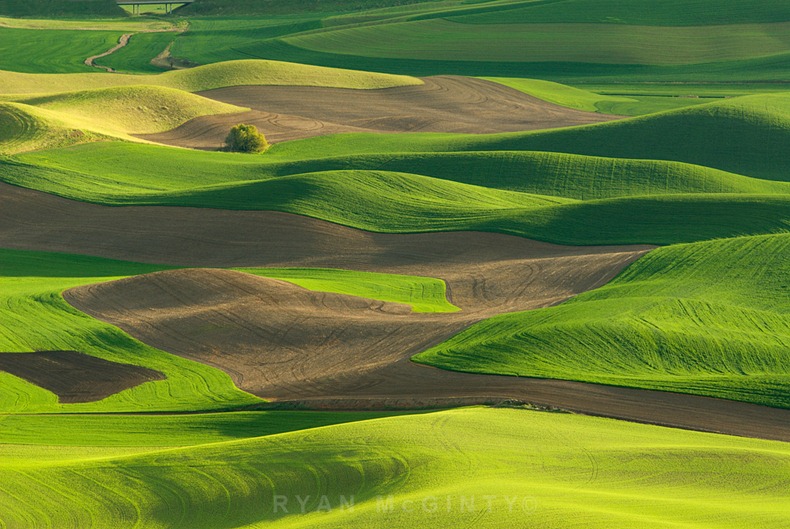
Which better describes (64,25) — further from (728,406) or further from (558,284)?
(728,406)

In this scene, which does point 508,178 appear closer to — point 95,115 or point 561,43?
point 95,115

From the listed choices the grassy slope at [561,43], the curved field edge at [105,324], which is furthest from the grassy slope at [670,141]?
the grassy slope at [561,43]

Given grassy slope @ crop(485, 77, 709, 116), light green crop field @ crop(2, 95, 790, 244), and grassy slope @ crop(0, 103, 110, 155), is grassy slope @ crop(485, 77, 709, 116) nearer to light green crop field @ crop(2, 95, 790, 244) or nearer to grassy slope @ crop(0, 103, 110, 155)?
light green crop field @ crop(2, 95, 790, 244)

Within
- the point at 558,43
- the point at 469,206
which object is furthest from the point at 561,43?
the point at 469,206

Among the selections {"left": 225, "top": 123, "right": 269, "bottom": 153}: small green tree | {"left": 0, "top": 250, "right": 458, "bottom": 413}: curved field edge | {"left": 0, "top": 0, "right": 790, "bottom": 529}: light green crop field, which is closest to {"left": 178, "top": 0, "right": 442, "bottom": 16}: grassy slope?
{"left": 0, "top": 0, "right": 790, "bottom": 529}: light green crop field

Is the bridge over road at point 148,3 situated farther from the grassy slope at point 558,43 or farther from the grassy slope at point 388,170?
the grassy slope at point 388,170
